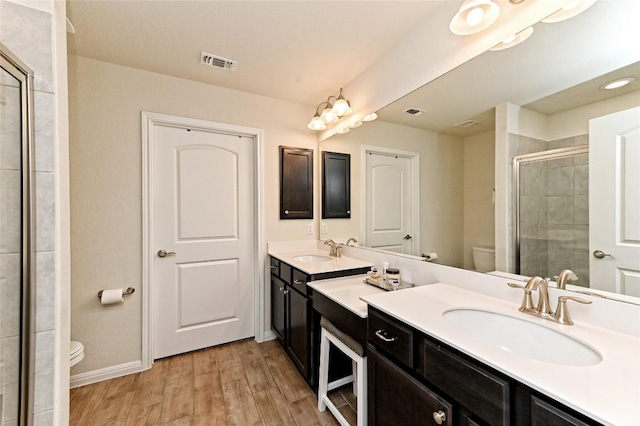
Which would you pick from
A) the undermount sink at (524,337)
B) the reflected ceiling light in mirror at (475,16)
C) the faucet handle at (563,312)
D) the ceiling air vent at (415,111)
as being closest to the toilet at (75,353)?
the undermount sink at (524,337)

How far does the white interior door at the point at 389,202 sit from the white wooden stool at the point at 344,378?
76 centimetres

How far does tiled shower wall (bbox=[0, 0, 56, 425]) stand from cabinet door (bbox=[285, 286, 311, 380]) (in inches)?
48.8

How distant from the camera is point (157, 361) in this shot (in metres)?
2.21

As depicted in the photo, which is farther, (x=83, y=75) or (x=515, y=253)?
(x=83, y=75)

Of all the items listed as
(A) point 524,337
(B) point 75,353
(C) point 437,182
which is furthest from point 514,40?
(B) point 75,353

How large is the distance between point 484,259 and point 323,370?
114 centimetres

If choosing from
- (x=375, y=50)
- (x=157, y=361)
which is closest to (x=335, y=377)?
(x=157, y=361)

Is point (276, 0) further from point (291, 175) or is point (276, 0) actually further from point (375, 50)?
point (291, 175)

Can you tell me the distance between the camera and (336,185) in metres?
2.58

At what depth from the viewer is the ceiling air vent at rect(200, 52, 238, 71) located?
6.40ft

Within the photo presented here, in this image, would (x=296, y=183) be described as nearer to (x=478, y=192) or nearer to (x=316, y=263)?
(x=316, y=263)

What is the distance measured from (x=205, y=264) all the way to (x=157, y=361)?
87cm

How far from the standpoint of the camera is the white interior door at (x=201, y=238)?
2.24 metres

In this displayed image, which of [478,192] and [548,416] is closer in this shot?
[548,416]
